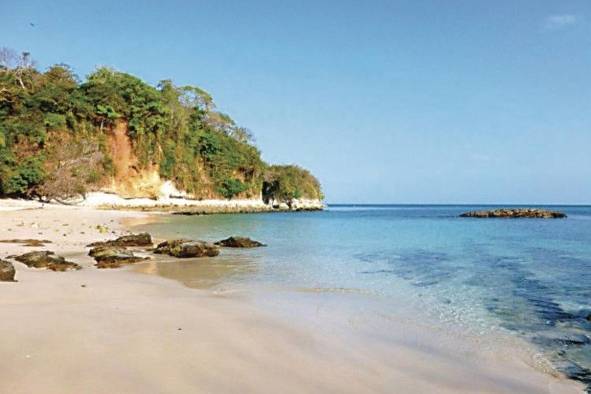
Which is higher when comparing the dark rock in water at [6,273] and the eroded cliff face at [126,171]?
the eroded cliff face at [126,171]

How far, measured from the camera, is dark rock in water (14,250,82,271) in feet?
32.9

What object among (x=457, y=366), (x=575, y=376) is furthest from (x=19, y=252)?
(x=575, y=376)

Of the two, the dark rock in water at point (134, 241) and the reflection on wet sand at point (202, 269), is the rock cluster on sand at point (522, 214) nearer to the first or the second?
the dark rock in water at point (134, 241)

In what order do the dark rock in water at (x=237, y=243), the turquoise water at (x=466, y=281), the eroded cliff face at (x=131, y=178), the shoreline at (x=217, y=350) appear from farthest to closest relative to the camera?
the eroded cliff face at (x=131, y=178)
the dark rock in water at (x=237, y=243)
the turquoise water at (x=466, y=281)
the shoreline at (x=217, y=350)

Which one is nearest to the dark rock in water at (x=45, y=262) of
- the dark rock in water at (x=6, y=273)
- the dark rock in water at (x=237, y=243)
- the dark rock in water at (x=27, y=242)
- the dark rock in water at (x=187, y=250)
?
the dark rock in water at (x=6, y=273)

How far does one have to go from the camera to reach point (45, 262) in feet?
33.4

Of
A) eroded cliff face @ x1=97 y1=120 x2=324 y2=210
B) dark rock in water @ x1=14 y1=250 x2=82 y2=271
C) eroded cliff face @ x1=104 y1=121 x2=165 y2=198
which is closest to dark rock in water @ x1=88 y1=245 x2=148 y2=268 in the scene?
dark rock in water @ x1=14 y1=250 x2=82 y2=271

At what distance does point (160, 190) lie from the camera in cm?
5797

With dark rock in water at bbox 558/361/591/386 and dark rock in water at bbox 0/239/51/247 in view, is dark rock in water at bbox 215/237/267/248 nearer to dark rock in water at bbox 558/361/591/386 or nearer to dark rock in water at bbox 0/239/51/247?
dark rock in water at bbox 0/239/51/247

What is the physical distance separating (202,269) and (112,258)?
2362 millimetres

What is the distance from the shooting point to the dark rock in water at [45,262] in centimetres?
1002

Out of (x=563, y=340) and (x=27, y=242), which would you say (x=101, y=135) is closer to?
(x=27, y=242)

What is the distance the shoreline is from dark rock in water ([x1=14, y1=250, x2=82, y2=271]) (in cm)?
240

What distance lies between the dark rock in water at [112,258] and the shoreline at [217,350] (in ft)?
→ 11.5
